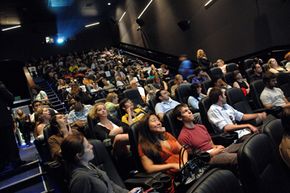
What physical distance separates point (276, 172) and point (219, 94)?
1741 mm

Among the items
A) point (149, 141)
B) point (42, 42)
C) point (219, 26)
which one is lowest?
point (149, 141)

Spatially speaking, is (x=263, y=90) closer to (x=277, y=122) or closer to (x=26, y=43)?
(x=277, y=122)

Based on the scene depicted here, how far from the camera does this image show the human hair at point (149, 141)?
238 cm

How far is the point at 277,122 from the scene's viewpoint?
1.91 meters

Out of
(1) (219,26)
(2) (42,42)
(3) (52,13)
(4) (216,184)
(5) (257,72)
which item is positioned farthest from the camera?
(2) (42,42)

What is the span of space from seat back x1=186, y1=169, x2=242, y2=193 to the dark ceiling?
11805mm

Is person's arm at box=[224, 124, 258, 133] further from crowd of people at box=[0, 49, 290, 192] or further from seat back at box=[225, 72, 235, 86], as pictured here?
seat back at box=[225, 72, 235, 86]

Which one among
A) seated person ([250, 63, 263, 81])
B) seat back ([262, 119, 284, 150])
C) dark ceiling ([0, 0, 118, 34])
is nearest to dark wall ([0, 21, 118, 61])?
dark ceiling ([0, 0, 118, 34])

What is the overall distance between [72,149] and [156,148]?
824mm

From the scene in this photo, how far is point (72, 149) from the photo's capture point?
72.9 inches

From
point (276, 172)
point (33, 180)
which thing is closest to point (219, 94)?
point (276, 172)

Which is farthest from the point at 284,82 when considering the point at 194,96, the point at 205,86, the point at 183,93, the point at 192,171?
the point at 192,171

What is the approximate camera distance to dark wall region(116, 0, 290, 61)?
22.2 ft

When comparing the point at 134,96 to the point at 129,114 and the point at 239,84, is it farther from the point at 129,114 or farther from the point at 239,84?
the point at 239,84
